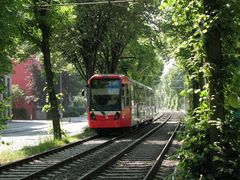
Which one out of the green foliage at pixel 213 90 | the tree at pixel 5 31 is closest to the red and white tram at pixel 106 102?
the tree at pixel 5 31

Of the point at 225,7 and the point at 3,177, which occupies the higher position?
the point at 225,7

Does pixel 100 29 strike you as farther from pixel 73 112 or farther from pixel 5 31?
pixel 73 112

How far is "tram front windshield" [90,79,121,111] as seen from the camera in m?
27.5

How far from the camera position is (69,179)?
11945mm

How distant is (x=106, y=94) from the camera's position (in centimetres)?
2756

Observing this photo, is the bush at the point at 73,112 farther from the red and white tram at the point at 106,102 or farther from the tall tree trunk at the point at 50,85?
the tall tree trunk at the point at 50,85

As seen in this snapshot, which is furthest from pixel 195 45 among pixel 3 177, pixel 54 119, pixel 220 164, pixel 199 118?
pixel 54 119

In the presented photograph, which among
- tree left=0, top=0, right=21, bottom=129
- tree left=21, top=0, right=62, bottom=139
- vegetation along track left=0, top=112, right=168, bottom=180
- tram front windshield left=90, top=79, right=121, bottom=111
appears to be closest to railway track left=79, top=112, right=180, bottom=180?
vegetation along track left=0, top=112, right=168, bottom=180

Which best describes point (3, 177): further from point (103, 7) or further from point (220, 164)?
point (103, 7)

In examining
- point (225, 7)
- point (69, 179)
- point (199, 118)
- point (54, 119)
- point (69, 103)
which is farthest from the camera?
point (69, 103)

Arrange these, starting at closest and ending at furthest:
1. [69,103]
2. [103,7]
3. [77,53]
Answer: [103,7], [77,53], [69,103]

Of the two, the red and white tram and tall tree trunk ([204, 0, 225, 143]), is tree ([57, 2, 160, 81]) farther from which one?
tall tree trunk ([204, 0, 225, 143])

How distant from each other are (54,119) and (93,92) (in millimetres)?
4010

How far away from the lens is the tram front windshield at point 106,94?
27469 millimetres
